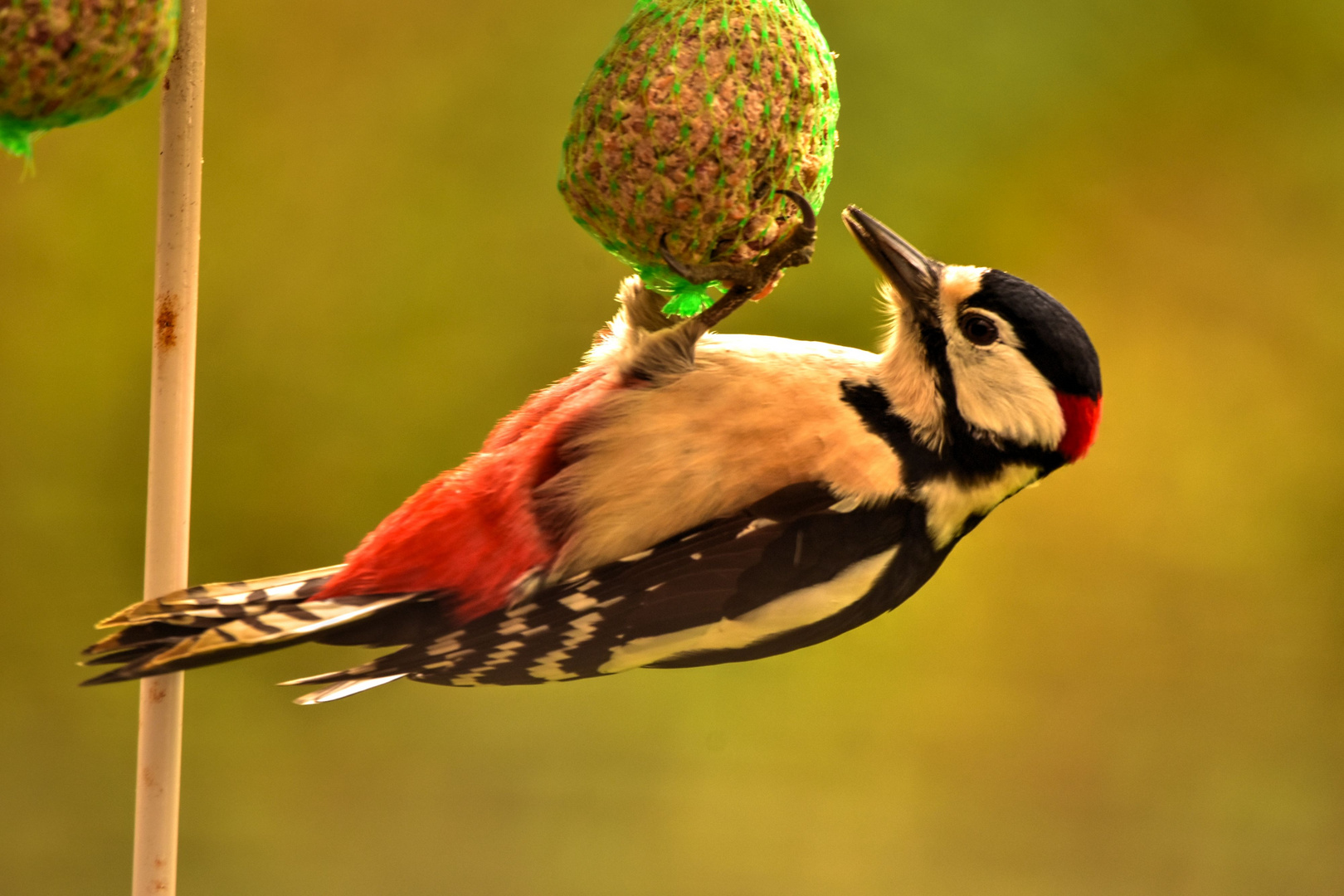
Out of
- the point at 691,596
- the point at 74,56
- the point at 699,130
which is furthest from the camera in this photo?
the point at 691,596

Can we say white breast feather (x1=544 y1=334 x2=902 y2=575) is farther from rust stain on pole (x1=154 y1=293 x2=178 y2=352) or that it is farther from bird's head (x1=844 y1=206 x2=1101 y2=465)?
rust stain on pole (x1=154 y1=293 x2=178 y2=352)

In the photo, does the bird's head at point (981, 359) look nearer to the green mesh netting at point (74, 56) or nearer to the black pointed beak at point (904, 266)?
the black pointed beak at point (904, 266)

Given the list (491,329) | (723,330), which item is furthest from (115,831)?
(723,330)

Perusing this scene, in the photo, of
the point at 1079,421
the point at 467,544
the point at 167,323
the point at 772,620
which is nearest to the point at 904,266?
the point at 1079,421

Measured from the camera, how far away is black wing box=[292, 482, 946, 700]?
1069 mm

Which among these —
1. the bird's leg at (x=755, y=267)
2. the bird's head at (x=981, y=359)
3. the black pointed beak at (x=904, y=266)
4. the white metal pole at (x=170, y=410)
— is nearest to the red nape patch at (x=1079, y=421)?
the bird's head at (x=981, y=359)

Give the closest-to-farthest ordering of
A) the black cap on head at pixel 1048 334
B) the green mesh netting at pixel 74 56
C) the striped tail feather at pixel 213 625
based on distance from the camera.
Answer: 1. the green mesh netting at pixel 74 56
2. the striped tail feather at pixel 213 625
3. the black cap on head at pixel 1048 334

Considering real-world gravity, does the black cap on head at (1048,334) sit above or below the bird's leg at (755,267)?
below

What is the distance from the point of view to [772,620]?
1146 mm

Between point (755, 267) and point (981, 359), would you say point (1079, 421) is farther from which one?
point (755, 267)

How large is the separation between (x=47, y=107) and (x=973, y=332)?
788 mm

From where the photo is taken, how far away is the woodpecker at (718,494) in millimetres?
1076

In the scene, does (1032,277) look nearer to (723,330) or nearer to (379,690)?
(723,330)

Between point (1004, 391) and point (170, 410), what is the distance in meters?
0.74
